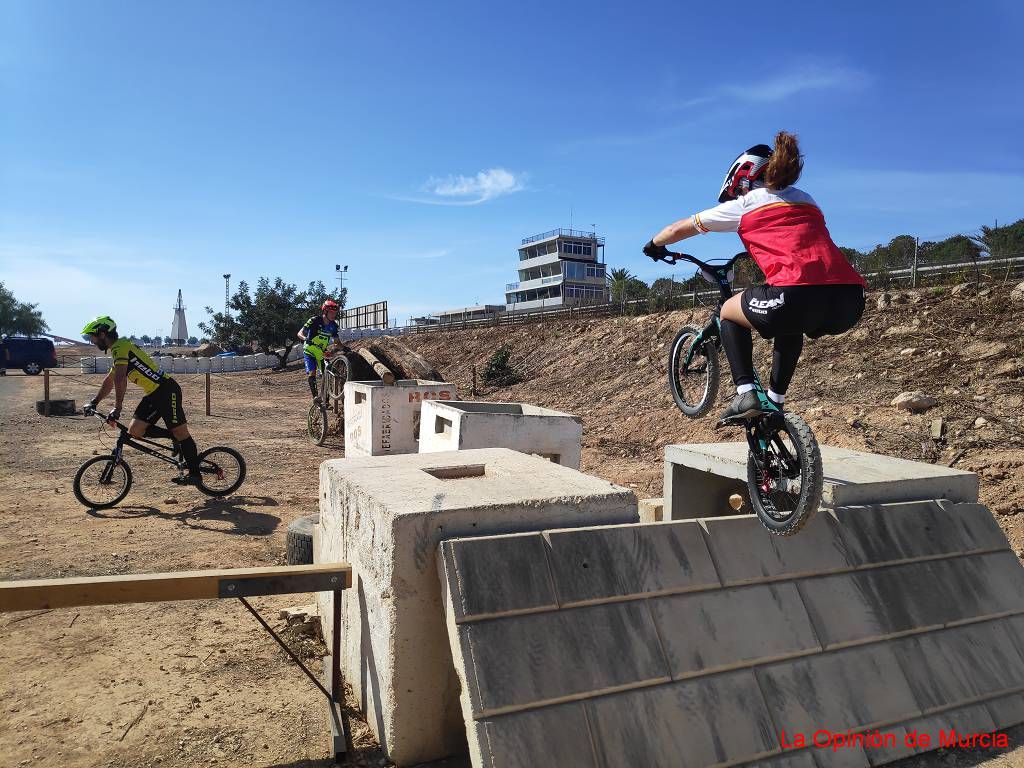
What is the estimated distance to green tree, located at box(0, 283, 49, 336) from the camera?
67.9 m

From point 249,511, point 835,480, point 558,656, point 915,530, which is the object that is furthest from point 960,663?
point 249,511

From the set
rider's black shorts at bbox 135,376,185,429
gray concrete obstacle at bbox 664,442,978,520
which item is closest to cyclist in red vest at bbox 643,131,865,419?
gray concrete obstacle at bbox 664,442,978,520

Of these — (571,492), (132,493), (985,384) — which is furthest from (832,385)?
(132,493)

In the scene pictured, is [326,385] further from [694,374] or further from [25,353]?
[25,353]

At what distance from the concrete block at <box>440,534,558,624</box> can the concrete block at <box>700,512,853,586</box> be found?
3.46 feet

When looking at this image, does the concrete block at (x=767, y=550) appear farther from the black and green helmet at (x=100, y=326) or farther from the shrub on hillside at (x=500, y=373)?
the shrub on hillside at (x=500, y=373)

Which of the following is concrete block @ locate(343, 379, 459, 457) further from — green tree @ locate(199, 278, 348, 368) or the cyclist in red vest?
green tree @ locate(199, 278, 348, 368)

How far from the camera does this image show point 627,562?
3357 mm

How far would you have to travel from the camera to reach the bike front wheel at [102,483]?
7.68 metres

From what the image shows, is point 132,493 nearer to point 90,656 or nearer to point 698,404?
point 90,656

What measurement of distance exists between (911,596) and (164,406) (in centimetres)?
773

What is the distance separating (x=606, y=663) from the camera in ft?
9.96

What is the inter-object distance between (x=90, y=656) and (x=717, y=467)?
178 inches

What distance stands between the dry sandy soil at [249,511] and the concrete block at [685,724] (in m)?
0.97
